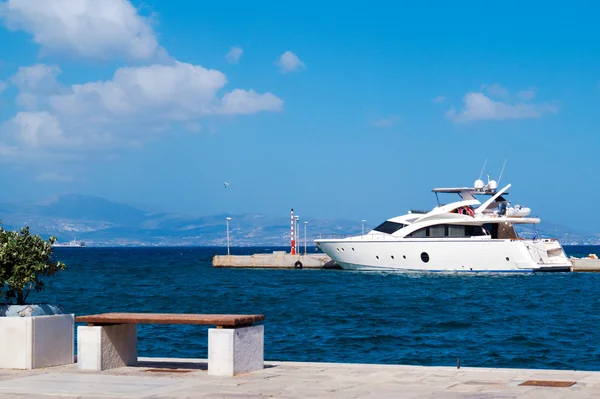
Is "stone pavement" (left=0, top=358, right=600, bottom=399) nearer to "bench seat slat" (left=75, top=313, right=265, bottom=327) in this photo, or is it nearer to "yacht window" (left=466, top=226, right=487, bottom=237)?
"bench seat slat" (left=75, top=313, right=265, bottom=327)

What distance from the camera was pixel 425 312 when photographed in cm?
3397

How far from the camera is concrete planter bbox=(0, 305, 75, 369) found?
11125 mm

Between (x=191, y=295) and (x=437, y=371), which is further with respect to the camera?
(x=191, y=295)

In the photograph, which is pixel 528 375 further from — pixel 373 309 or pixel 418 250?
pixel 418 250

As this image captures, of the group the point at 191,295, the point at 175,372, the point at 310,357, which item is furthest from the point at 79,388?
the point at 191,295

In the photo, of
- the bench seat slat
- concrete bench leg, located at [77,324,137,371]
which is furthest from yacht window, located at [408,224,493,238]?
the bench seat slat

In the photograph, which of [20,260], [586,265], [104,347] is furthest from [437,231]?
[104,347]

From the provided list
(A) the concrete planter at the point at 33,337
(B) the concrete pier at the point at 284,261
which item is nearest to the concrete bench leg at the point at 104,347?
(A) the concrete planter at the point at 33,337

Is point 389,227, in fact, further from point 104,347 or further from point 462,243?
point 104,347

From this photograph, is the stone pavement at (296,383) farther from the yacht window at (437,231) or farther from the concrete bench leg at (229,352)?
the yacht window at (437,231)

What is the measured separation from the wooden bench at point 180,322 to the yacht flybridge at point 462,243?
4702 cm

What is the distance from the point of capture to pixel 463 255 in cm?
5772

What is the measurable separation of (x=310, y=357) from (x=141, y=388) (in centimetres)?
1137

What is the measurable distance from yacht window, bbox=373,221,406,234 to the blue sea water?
3.02 metres
